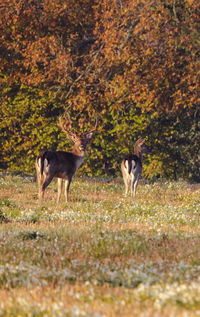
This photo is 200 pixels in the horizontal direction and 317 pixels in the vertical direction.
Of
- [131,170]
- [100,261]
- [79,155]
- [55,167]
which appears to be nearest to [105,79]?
[131,170]

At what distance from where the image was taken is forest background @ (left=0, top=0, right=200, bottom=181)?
2336cm

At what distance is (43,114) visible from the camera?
25219 mm

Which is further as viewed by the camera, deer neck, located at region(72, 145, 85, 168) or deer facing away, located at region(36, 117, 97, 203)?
deer neck, located at region(72, 145, 85, 168)

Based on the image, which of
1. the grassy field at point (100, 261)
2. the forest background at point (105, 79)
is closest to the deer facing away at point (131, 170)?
the grassy field at point (100, 261)

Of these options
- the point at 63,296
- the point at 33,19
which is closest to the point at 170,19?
the point at 33,19

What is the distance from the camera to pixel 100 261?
7926 mm

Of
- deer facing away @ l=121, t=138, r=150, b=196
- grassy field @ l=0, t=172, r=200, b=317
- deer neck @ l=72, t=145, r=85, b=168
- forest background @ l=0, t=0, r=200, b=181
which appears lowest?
grassy field @ l=0, t=172, r=200, b=317

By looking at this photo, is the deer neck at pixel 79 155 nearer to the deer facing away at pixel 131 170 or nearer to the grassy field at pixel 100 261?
the deer facing away at pixel 131 170

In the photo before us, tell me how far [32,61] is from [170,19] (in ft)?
20.0

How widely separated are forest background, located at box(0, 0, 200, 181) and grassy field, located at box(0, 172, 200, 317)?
932 centimetres

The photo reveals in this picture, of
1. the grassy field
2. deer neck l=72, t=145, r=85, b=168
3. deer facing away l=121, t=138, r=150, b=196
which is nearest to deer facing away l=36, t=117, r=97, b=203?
deer neck l=72, t=145, r=85, b=168

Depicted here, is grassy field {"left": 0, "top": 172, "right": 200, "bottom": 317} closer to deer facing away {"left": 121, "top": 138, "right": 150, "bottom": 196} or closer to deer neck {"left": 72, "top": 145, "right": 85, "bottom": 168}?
deer neck {"left": 72, "top": 145, "right": 85, "bottom": 168}

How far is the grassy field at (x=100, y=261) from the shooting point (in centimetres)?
523

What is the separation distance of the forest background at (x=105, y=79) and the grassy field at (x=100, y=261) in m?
9.32
